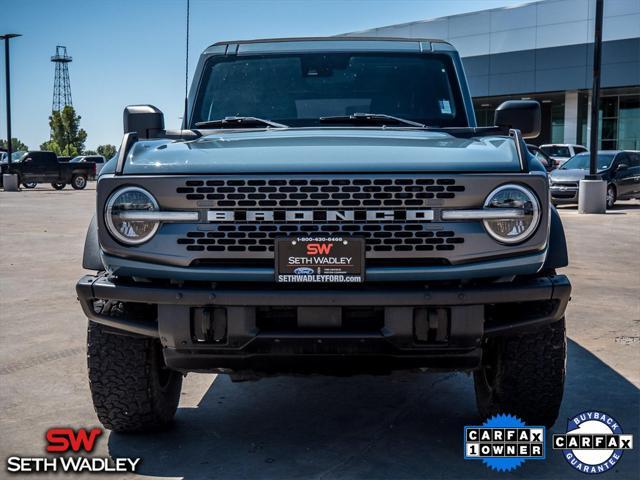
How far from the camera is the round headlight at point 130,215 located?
327 cm

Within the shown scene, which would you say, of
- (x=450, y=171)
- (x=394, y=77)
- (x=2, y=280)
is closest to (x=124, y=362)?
(x=450, y=171)

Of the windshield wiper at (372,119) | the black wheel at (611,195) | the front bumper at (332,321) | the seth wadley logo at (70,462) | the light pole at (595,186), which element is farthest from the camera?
the black wheel at (611,195)

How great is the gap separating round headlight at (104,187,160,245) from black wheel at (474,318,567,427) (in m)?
1.59

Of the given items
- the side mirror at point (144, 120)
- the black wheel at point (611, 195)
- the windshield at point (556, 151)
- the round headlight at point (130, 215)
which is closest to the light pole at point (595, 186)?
the black wheel at point (611, 195)

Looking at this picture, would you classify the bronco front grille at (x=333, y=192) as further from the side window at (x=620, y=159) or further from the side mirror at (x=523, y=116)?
the side window at (x=620, y=159)

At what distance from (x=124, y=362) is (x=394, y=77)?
239 cm

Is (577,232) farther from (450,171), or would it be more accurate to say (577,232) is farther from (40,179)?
(40,179)

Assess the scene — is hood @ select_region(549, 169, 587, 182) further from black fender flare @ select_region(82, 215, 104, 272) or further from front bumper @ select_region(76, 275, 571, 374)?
black fender flare @ select_region(82, 215, 104, 272)

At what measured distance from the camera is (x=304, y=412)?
4.29 m

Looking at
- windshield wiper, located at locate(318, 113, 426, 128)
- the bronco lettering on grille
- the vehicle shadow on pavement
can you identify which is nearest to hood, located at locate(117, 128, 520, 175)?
the bronco lettering on grille

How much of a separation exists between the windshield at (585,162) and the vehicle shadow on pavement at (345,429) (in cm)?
1690

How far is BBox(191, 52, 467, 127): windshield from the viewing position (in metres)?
4.75

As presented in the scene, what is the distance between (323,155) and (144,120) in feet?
5.10

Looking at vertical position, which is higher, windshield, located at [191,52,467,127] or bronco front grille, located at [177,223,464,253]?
windshield, located at [191,52,467,127]
